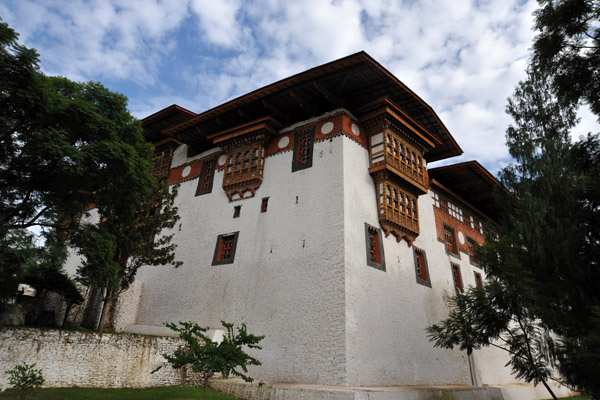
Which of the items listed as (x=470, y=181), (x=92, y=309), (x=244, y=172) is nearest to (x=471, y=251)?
(x=470, y=181)

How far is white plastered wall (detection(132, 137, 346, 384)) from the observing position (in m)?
12.8

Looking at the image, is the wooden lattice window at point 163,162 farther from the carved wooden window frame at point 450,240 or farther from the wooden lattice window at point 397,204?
the carved wooden window frame at point 450,240

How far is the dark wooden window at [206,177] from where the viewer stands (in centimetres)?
1951

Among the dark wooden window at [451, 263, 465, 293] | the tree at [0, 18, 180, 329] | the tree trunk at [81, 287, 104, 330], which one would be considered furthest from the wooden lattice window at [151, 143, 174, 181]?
the dark wooden window at [451, 263, 465, 293]

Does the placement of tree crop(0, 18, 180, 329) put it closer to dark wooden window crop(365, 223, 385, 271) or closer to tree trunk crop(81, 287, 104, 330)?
tree trunk crop(81, 287, 104, 330)

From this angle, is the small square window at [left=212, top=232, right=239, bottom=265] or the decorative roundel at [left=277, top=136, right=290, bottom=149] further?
the decorative roundel at [left=277, top=136, right=290, bottom=149]

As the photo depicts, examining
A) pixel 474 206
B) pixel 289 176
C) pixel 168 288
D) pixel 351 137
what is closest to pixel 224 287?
pixel 168 288

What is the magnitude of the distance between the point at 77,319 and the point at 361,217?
1484cm

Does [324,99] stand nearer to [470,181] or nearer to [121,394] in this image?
[470,181]

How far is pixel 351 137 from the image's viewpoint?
53.3ft

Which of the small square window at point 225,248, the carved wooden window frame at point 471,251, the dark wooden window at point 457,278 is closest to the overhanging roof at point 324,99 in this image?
the small square window at point 225,248

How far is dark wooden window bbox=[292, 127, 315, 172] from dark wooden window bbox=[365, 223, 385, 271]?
3.80 m

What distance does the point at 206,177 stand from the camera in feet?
65.8

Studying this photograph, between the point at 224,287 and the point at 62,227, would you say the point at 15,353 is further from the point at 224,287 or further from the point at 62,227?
the point at 224,287
